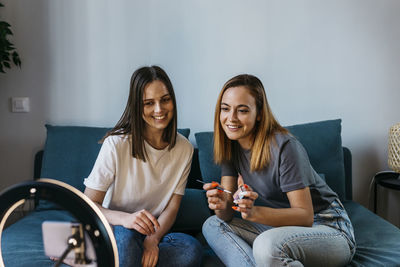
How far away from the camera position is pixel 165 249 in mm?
1371

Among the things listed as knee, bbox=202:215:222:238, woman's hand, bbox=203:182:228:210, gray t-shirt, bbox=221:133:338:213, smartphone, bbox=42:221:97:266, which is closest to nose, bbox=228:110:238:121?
gray t-shirt, bbox=221:133:338:213

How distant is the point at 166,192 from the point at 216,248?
31 centimetres

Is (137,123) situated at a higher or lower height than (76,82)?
lower

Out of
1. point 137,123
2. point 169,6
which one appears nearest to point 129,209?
point 137,123

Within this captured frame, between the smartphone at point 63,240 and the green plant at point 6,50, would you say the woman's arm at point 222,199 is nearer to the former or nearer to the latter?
the smartphone at point 63,240

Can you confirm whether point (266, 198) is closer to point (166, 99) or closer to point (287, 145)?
point (287, 145)

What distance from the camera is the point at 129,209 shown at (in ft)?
4.98

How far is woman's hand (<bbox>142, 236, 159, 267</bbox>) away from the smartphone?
0.75m

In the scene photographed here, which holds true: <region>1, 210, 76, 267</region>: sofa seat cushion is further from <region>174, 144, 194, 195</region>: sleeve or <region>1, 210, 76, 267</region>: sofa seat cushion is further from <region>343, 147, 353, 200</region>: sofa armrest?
<region>343, 147, 353, 200</region>: sofa armrest

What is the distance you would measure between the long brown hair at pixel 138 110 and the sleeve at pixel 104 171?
8 centimetres

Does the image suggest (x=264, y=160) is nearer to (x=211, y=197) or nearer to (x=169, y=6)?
(x=211, y=197)

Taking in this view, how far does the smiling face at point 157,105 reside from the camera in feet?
4.83

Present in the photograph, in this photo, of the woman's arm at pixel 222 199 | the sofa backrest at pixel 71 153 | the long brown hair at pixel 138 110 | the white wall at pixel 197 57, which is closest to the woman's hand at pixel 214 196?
the woman's arm at pixel 222 199

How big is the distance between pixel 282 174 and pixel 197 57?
3.37 feet
